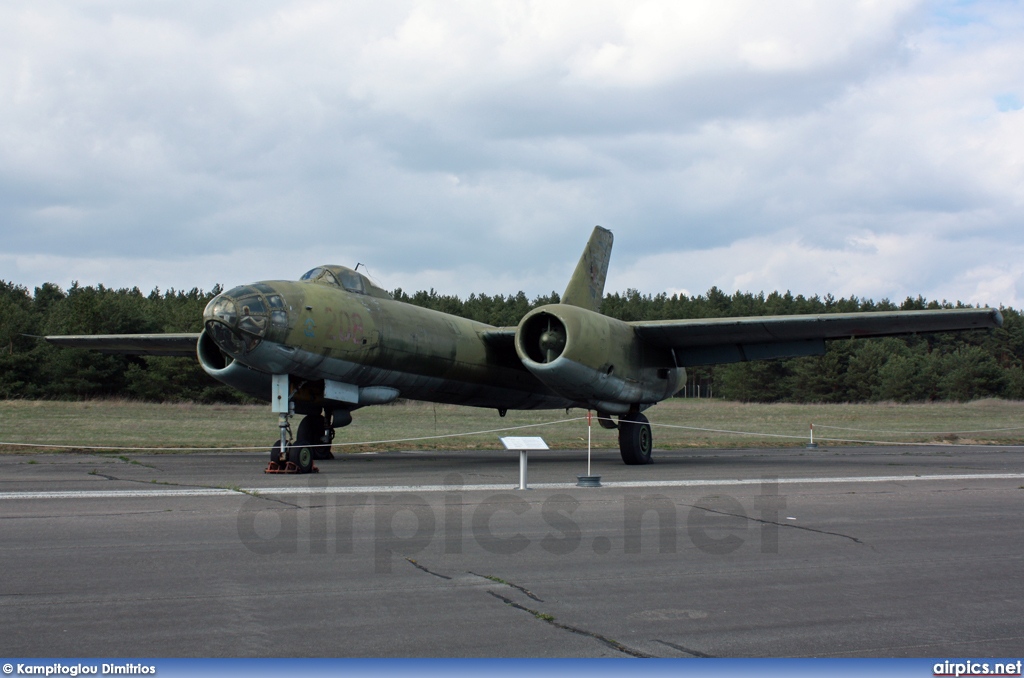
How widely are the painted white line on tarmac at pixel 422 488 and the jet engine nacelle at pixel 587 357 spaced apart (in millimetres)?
3399

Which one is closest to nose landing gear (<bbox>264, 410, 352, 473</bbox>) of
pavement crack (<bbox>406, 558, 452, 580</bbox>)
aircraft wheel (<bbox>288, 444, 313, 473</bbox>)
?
aircraft wheel (<bbox>288, 444, 313, 473</bbox>)

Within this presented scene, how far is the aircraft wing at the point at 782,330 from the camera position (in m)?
16.6

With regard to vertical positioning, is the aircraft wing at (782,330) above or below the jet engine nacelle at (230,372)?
above

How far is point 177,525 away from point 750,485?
328 inches

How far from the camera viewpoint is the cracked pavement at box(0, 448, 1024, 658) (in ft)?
15.3

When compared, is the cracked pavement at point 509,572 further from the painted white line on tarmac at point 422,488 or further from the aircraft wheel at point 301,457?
the aircraft wheel at point 301,457

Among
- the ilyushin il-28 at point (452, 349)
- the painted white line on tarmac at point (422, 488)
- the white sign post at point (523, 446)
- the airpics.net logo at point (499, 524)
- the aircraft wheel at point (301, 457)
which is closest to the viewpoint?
the airpics.net logo at point (499, 524)

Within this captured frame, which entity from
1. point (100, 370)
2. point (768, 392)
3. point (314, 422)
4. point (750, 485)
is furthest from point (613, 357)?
point (768, 392)

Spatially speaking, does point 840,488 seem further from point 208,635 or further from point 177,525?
point 208,635

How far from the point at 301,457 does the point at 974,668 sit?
39.5 feet

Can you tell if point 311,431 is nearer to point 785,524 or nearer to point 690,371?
point 785,524

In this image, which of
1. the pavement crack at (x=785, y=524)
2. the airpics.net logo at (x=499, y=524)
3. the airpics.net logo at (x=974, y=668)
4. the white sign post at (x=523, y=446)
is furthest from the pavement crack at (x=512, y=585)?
the white sign post at (x=523, y=446)

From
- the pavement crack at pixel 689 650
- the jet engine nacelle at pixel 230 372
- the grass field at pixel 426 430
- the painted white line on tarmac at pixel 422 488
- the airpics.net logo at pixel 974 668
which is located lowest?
the grass field at pixel 426 430

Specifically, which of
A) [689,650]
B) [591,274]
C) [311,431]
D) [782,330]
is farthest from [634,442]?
[689,650]
